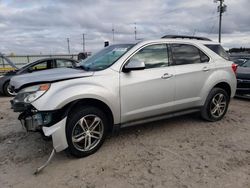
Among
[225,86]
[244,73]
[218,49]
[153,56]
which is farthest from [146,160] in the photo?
[244,73]

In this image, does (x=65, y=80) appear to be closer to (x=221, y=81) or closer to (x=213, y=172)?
(x=213, y=172)

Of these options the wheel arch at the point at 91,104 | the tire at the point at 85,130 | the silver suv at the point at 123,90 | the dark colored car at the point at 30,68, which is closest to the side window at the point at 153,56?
the silver suv at the point at 123,90

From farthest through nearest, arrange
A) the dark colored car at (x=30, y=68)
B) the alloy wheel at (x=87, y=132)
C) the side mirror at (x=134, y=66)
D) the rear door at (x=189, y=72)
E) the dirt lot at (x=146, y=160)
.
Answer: the dark colored car at (x=30, y=68)
the rear door at (x=189, y=72)
the side mirror at (x=134, y=66)
the alloy wheel at (x=87, y=132)
the dirt lot at (x=146, y=160)

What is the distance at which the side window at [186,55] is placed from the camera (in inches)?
186

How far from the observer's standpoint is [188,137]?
4.54 metres

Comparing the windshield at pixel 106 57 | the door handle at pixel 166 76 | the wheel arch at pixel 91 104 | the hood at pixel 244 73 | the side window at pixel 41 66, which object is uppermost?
the windshield at pixel 106 57

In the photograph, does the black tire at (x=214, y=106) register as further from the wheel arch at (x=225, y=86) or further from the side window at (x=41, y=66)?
the side window at (x=41, y=66)

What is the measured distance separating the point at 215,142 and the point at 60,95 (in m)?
2.71

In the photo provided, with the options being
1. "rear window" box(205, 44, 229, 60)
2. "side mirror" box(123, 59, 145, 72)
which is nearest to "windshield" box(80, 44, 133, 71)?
"side mirror" box(123, 59, 145, 72)

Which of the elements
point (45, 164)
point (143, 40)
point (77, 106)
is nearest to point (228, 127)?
point (143, 40)

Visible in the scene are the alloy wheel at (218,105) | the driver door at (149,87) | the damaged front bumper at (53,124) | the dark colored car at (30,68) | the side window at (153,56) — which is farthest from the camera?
the dark colored car at (30,68)

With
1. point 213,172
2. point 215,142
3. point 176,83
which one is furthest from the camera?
point 176,83

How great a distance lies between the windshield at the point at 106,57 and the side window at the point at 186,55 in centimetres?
94

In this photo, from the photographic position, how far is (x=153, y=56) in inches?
175
